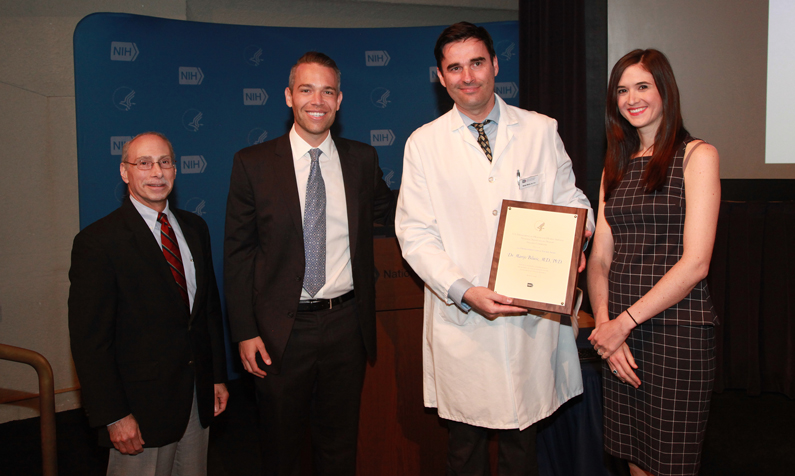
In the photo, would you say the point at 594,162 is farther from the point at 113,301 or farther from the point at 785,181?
the point at 113,301

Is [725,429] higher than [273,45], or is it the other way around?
[273,45]

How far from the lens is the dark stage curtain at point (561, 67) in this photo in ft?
12.6

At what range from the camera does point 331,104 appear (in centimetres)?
204

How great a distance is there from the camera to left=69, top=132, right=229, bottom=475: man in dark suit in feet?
5.33

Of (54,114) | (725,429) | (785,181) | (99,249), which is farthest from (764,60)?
(54,114)

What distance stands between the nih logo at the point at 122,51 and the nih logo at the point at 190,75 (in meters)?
0.33

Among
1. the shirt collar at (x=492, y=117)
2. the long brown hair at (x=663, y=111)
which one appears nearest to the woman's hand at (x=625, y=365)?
the long brown hair at (x=663, y=111)

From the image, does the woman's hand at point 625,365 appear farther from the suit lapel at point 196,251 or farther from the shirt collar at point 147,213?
the shirt collar at point 147,213

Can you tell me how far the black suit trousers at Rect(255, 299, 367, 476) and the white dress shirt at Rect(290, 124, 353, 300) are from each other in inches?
3.8

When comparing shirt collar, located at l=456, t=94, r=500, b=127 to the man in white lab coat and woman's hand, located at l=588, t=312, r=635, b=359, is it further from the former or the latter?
woman's hand, located at l=588, t=312, r=635, b=359

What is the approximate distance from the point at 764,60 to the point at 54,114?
510 cm

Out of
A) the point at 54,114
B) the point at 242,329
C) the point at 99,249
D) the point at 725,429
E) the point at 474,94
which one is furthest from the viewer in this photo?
the point at 54,114

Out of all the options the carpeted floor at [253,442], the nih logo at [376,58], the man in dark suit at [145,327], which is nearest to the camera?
the man in dark suit at [145,327]

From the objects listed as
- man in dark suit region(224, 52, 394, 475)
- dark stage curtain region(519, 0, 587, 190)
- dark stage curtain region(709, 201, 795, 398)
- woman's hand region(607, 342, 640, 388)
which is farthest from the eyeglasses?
dark stage curtain region(709, 201, 795, 398)
